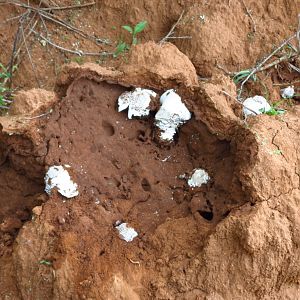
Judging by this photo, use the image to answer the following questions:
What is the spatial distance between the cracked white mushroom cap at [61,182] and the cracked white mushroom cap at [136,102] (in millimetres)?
520

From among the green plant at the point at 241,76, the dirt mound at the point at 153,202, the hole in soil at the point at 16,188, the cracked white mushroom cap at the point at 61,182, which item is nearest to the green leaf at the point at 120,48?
the green plant at the point at 241,76

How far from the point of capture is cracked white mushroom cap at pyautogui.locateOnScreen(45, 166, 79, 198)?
116 inches

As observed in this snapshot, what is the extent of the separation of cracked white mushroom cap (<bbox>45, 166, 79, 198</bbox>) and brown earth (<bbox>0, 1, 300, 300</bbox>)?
5 centimetres

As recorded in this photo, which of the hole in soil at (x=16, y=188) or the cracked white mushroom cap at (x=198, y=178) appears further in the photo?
the hole in soil at (x=16, y=188)

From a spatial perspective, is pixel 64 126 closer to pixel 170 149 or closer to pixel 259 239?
pixel 170 149

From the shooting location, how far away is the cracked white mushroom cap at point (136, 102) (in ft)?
10.1

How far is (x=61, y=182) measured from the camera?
2951 millimetres

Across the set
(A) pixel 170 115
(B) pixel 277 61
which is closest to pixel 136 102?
(A) pixel 170 115

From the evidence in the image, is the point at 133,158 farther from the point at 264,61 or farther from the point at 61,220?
the point at 264,61

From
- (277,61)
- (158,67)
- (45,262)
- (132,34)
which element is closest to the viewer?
(45,262)

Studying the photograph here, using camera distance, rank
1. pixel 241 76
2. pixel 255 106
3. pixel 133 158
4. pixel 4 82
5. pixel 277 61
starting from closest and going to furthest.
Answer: pixel 133 158, pixel 255 106, pixel 241 76, pixel 277 61, pixel 4 82

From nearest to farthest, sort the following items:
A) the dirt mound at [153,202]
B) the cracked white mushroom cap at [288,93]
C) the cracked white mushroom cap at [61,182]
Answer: the dirt mound at [153,202]
the cracked white mushroom cap at [61,182]
the cracked white mushroom cap at [288,93]

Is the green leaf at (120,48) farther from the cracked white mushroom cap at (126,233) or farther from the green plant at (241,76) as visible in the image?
the cracked white mushroom cap at (126,233)

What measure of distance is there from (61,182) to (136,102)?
654 mm
